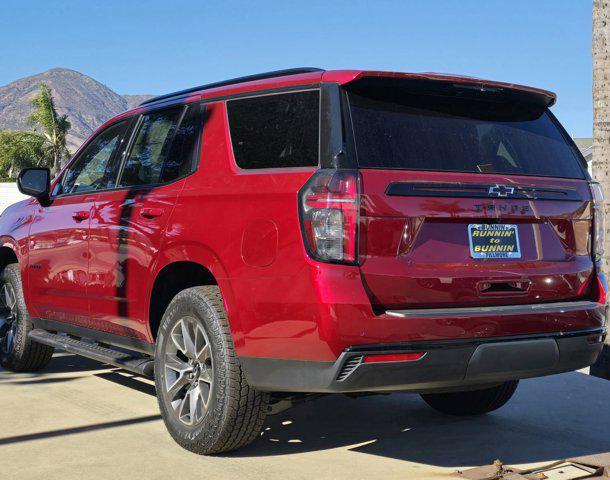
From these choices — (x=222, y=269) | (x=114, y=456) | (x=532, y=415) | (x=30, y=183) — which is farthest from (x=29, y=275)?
(x=532, y=415)

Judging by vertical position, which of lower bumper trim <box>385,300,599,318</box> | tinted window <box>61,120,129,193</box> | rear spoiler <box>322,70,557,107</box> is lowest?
lower bumper trim <box>385,300,599,318</box>

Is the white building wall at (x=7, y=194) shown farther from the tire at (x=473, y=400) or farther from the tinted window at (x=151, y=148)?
the tire at (x=473, y=400)

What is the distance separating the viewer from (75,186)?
20.5 feet

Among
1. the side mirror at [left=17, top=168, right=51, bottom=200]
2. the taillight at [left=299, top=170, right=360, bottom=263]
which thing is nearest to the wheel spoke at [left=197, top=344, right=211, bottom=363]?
the taillight at [left=299, top=170, right=360, bottom=263]

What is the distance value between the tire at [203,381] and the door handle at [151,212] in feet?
1.72

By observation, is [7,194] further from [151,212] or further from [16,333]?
[151,212]

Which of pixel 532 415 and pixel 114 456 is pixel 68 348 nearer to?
pixel 114 456

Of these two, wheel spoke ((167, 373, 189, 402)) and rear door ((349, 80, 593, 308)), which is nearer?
rear door ((349, 80, 593, 308))

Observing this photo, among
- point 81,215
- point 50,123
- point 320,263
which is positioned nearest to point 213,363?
point 320,263

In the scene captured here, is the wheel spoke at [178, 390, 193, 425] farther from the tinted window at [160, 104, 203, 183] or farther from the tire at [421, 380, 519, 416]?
the tire at [421, 380, 519, 416]

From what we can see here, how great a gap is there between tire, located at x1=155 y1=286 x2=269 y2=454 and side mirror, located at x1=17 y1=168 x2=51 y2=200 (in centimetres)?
204

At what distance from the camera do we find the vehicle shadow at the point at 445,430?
4.80 m

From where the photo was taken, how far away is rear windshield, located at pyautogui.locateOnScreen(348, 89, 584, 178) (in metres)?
4.04

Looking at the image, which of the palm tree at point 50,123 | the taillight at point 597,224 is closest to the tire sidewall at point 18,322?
the taillight at point 597,224
